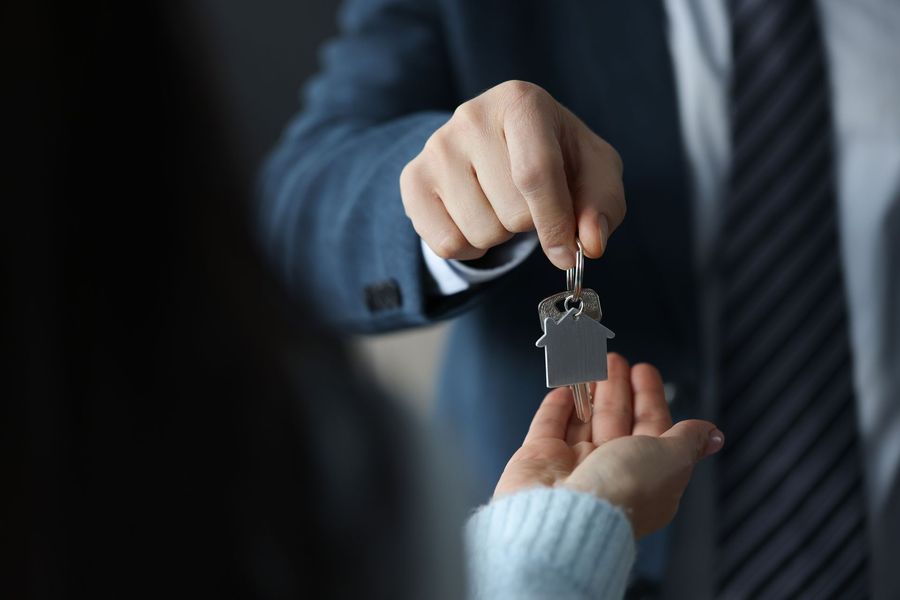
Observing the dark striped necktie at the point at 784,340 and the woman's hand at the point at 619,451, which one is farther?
the dark striped necktie at the point at 784,340

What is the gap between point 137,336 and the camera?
0.20 meters

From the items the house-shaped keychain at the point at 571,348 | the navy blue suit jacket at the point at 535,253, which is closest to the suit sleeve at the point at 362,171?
the navy blue suit jacket at the point at 535,253

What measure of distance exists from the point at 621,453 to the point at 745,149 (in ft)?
1.13

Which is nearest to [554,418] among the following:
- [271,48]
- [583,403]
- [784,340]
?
[583,403]

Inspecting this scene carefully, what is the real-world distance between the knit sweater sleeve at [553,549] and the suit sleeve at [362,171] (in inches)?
5.2

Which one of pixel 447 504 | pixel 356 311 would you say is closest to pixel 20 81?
pixel 447 504

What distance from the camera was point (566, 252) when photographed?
0.33 meters

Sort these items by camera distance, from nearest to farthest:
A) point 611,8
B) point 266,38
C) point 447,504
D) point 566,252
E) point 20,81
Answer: point 20,81
point 566,252
point 447,504
point 611,8
point 266,38

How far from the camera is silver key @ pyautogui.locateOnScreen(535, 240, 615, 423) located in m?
0.34

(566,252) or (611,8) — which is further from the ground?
(611,8)

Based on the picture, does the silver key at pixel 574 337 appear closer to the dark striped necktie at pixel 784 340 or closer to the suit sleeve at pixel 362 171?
the suit sleeve at pixel 362 171

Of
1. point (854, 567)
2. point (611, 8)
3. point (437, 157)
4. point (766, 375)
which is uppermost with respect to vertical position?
point (611, 8)

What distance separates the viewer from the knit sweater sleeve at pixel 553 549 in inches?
12.9

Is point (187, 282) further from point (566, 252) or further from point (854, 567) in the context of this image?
point (854, 567)
